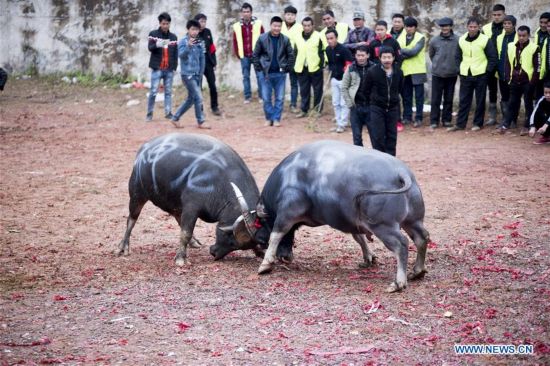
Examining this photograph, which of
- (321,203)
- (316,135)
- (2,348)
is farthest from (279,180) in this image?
(316,135)

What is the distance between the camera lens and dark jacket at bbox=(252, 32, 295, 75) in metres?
17.1

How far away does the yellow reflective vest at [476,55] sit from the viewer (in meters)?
15.7

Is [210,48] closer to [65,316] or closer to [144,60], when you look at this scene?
[144,60]

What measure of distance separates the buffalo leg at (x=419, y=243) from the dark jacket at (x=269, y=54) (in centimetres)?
990

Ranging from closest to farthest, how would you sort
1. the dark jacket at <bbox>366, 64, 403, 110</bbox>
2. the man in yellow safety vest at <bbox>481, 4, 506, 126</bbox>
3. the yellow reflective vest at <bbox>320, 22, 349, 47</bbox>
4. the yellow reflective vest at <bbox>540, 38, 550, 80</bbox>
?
the dark jacket at <bbox>366, 64, 403, 110</bbox>, the yellow reflective vest at <bbox>540, 38, 550, 80</bbox>, the man in yellow safety vest at <bbox>481, 4, 506, 126</bbox>, the yellow reflective vest at <bbox>320, 22, 349, 47</bbox>

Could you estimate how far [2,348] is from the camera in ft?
20.1

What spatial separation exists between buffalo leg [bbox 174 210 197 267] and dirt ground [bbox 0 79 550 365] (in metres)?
0.16

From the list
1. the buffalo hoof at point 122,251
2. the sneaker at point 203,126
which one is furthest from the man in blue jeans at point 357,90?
the sneaker at point 203,126

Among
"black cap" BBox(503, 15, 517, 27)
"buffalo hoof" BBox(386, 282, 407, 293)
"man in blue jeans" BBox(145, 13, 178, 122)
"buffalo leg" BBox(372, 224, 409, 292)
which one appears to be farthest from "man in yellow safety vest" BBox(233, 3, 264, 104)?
"buffalo hoof" BBox(386, 282, 407, 293)

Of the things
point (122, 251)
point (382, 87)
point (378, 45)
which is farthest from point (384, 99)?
point (378, 45)

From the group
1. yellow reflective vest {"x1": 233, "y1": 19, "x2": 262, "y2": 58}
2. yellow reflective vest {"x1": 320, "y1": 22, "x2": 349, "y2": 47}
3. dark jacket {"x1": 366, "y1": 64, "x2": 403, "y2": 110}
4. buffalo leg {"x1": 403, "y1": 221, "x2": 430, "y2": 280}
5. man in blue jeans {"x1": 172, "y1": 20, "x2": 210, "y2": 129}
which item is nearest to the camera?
buffalo leg {"x1": 403, "y1": 221, "x2": 430, "y2": 280}

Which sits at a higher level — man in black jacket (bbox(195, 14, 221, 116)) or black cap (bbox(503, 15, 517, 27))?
black cap (bbox(503, 15, 517, 27))

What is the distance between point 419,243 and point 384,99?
3860mm

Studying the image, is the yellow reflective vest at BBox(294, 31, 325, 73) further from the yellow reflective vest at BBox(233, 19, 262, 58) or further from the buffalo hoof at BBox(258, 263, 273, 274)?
the buffalo hoof at BBox(258, 263, 273, 274)
